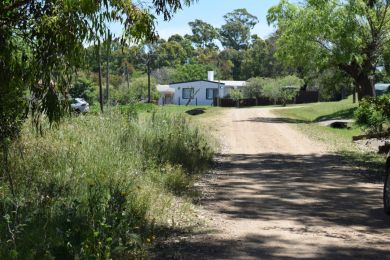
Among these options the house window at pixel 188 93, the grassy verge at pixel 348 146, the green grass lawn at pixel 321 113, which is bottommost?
the grassy verge at pixel 348 146

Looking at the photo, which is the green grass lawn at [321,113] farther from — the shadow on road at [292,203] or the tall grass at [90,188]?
the tall grass at [90,188]

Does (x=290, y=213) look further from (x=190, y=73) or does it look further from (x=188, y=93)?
(x=190, y=73)

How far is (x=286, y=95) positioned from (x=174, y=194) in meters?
55.6

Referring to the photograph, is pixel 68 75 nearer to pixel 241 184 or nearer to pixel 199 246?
pixel 199 246

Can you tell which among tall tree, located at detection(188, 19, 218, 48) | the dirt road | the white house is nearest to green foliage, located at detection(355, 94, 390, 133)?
the dirt road

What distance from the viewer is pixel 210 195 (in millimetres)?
11180

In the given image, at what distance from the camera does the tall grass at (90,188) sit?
237 inches

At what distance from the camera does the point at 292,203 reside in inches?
405

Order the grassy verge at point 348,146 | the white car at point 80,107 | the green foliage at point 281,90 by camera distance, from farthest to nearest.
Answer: the green foliage at point 281,90, the grassy verge at point 348,146, the white car at point 80,107

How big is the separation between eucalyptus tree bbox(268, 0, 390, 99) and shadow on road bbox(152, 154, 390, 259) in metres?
16.1

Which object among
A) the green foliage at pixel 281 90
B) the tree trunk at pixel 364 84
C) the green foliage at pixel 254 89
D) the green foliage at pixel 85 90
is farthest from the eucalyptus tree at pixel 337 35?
the green foliage at pixel 254 89

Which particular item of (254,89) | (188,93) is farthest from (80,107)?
(188,93)

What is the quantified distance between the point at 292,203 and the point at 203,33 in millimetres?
129840

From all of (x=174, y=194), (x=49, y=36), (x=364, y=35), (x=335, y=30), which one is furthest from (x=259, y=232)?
(x=364, y=35)
